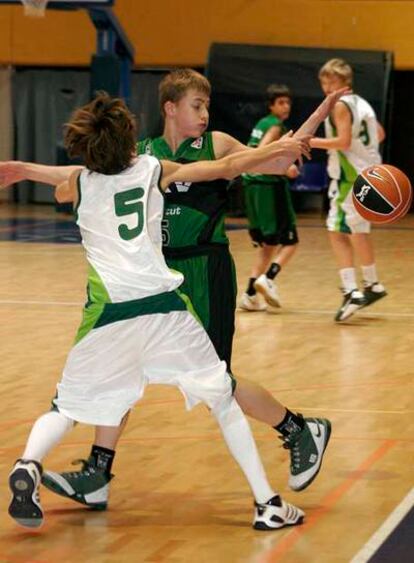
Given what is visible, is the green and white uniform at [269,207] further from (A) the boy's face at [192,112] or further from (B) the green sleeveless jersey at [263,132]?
(A) the boy's face at [192,112]

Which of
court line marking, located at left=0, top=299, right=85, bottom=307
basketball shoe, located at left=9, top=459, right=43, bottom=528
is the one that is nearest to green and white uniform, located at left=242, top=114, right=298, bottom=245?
court line marking, located at left=0, top=299, right=85, bottom=307

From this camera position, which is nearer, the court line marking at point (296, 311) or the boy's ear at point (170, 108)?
the boy's ear at point (170, 108)

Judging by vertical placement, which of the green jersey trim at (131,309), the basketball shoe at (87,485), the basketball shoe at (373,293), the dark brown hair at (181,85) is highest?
the dark brown hair at (181,85)

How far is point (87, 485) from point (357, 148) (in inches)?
230

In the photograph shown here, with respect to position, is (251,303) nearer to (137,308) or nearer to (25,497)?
(137,308)

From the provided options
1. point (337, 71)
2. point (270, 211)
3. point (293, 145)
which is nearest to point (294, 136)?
point (293, 145)

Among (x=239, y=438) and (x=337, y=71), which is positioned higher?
(x=337, y=71)

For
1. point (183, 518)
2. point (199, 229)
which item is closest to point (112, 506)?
point (183, 518)

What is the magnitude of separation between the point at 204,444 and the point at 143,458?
0.40 m

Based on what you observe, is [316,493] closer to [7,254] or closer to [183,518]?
[183,518]

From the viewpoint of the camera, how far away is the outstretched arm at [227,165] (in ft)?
16.2

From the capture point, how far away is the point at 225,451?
20.3ft

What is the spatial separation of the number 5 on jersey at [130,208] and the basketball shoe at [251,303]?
612 cm

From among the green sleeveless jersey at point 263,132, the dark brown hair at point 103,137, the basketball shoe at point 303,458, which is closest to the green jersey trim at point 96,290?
the dark brown hair at point 103,137
